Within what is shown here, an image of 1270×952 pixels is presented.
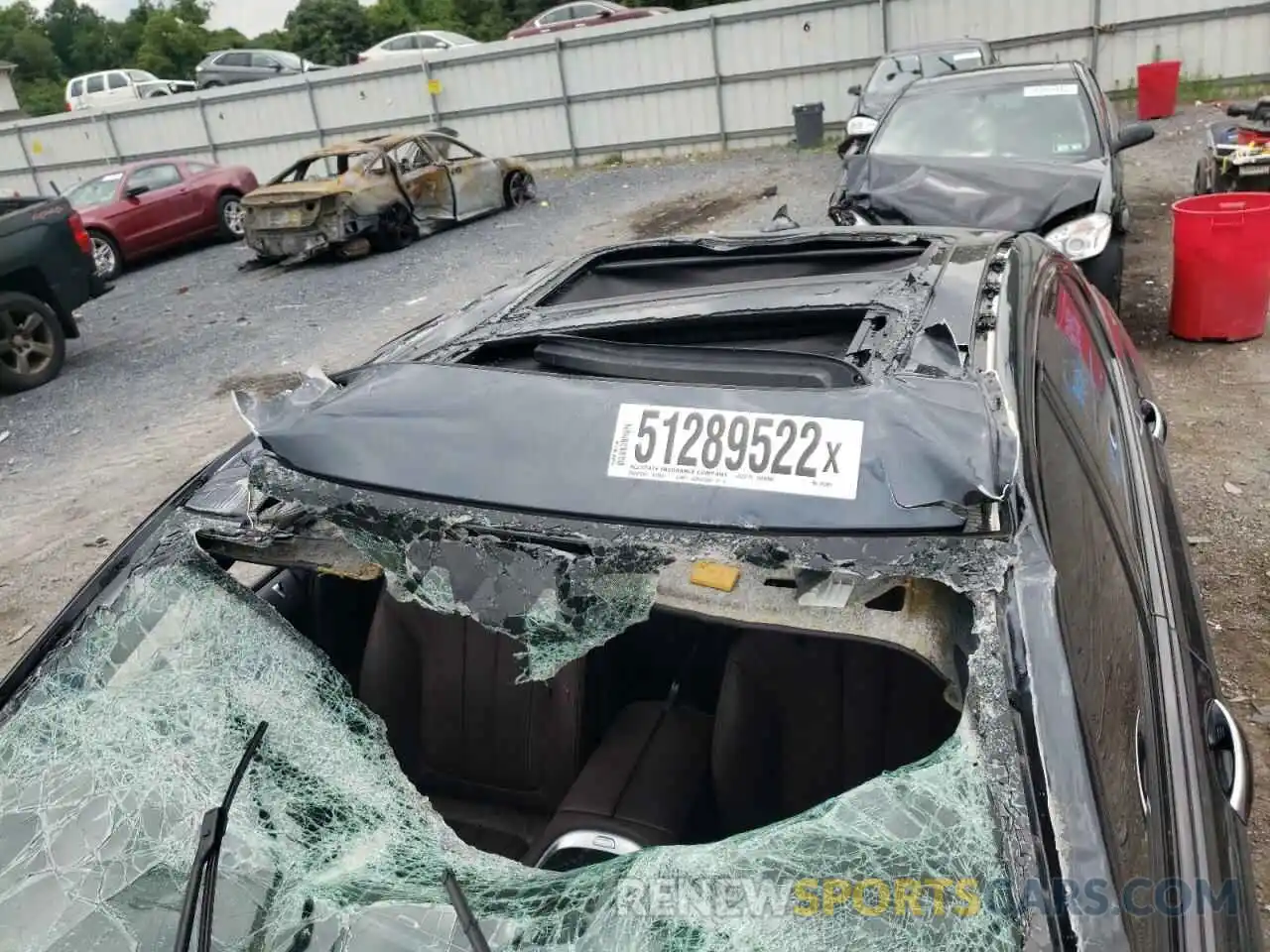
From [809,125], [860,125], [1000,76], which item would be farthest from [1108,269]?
[809,125]

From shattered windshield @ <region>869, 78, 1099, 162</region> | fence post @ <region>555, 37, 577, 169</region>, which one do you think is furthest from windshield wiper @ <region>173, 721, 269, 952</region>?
fence post @ <region>555, 37, 577, 169</region>

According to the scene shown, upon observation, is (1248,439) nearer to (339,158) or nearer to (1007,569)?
(1007,569)

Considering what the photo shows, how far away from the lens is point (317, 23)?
3266cm

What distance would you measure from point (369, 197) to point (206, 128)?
9.28 metres

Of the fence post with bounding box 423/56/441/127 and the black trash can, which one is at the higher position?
the fence post with bounding box 423/56/441/127

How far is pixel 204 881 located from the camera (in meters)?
1.34

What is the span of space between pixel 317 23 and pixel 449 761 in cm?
3581

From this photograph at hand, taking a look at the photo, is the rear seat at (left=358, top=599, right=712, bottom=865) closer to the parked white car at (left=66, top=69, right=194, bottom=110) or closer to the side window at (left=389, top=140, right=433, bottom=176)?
the side window at (left=389, top=140, right=433, bottom=176)

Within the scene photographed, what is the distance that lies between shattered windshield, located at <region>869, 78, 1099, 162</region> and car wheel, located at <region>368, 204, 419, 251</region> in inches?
260

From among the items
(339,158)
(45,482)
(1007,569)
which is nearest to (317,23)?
(339,158)

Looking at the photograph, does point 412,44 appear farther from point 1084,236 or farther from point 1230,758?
point 1230,758

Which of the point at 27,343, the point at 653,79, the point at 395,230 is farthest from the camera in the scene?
the point at 653,79

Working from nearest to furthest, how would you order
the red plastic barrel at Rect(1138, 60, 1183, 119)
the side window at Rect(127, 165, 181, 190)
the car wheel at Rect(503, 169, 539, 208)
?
1. the red plastic barrel at Rect(1138, 60, 1183, 119)
2. the side window at Rect(127, 165, 181, 190)
3. the car wheel at Rect(503, 169, 539, 208)

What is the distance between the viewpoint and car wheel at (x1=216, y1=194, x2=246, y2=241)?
1352cm
